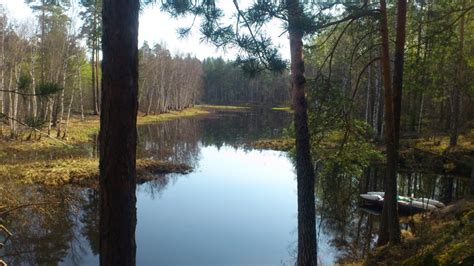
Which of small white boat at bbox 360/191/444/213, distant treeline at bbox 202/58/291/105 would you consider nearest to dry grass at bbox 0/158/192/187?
small white boat at bbox 360/191/444/213

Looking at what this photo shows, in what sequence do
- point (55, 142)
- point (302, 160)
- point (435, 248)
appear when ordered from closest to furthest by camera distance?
point (302, 160) < point (435, 248) < point (55, 142)

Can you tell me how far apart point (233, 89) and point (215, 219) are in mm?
84621

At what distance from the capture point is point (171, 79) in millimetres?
59000

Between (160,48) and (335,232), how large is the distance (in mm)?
50479

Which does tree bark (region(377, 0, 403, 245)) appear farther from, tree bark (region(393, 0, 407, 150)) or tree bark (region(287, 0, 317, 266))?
tree bark (region(287, 0, 317, 266))

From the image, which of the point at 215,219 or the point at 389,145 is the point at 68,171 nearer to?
the point at 215,219

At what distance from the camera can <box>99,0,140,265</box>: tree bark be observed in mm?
3246

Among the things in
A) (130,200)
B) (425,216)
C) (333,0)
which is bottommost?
(425,216)

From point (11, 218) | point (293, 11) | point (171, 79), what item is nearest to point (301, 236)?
point (293, 11)

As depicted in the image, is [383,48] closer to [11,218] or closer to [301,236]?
[301,236]

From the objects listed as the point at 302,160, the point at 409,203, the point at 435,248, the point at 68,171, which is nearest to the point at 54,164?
the point at 68,171

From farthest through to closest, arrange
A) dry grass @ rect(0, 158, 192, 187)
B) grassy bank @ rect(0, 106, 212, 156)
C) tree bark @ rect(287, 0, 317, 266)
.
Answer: grassy bank @ rect(0, 106, 212, 156) < dry grass @ rect(0, 158, 192, 187) < tree bark @ rect(287, 0, 317, 266)

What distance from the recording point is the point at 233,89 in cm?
9719

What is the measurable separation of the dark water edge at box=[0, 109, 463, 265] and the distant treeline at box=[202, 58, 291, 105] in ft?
229
